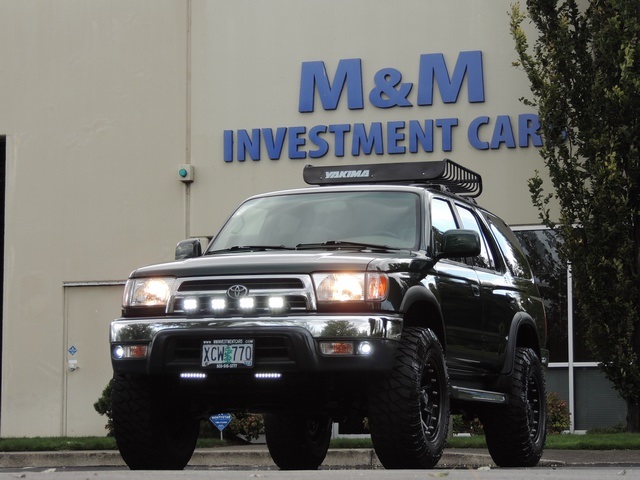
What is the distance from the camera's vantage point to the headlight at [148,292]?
8.40 m

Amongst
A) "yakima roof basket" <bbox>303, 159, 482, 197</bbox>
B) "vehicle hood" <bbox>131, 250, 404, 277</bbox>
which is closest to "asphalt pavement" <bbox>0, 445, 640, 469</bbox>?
"yakima roof basket" <bbox>303, 159, 482, 197</bbox>

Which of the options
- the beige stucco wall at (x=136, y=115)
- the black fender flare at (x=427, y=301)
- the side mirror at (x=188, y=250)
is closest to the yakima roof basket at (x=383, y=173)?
the side mirror at (x=188, y=250)

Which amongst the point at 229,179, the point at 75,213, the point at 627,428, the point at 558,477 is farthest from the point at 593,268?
the point at 558,477

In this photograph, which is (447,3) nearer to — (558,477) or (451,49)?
(451,49)

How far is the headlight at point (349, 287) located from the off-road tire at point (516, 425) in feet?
9.40

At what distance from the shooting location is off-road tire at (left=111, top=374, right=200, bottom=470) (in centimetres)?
850

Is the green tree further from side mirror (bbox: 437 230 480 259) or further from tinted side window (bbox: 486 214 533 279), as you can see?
side mirror (bbox: 437 230 480 259)

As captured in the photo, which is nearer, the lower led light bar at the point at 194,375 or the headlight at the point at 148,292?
the lower led light bar at the point at 194,375

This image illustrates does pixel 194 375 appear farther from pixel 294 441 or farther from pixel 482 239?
pixel 482 239

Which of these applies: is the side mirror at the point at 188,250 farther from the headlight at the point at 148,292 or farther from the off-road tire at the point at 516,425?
the off-road tire at the point at 516,425

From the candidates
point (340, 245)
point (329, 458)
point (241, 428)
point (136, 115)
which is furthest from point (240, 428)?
point (340, 245)

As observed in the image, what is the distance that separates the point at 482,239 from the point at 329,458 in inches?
200

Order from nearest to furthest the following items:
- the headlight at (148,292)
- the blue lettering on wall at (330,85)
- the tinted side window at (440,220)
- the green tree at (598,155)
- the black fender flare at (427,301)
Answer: the black fender flare at (427,301)
the headlight at (148,292)
the tinted side window at (440,220)
the green tree at (598,155)
the blue lettering on wall at (330,85)

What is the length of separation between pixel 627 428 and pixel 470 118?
5193mm
